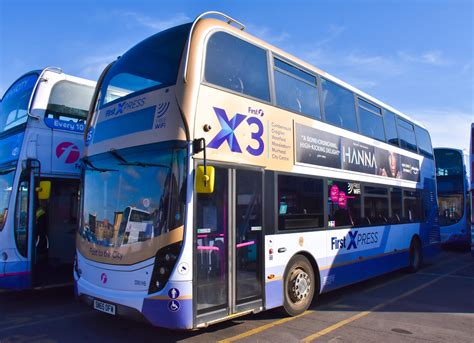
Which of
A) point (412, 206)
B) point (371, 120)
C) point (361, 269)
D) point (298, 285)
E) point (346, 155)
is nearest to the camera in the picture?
point (298, 285)

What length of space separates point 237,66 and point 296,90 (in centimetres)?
159

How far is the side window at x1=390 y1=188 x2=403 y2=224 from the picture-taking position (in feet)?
33.7

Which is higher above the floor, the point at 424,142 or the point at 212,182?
the point at 424,142

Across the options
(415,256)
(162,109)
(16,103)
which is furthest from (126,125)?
(415,256)

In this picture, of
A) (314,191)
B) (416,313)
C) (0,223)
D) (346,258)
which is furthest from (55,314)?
(416,313)

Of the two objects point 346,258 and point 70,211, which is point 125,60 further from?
point 346,258

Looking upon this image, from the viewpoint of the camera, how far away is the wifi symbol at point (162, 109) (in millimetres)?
5297

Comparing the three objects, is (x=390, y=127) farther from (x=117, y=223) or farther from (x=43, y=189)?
(x=43, y=189)

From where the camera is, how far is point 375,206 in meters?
9.39

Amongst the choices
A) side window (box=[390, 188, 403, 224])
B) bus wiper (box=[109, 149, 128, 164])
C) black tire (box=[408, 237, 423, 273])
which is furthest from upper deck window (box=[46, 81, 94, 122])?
black tire (box=[408, 237, 423, 273])

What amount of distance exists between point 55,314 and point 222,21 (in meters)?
5.65

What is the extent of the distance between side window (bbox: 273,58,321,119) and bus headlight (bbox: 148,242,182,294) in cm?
313

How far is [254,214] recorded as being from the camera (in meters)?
5.94

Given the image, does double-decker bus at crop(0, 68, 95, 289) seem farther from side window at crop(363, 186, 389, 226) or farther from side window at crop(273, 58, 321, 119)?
side window at crop(363, 186, 389, 226)
